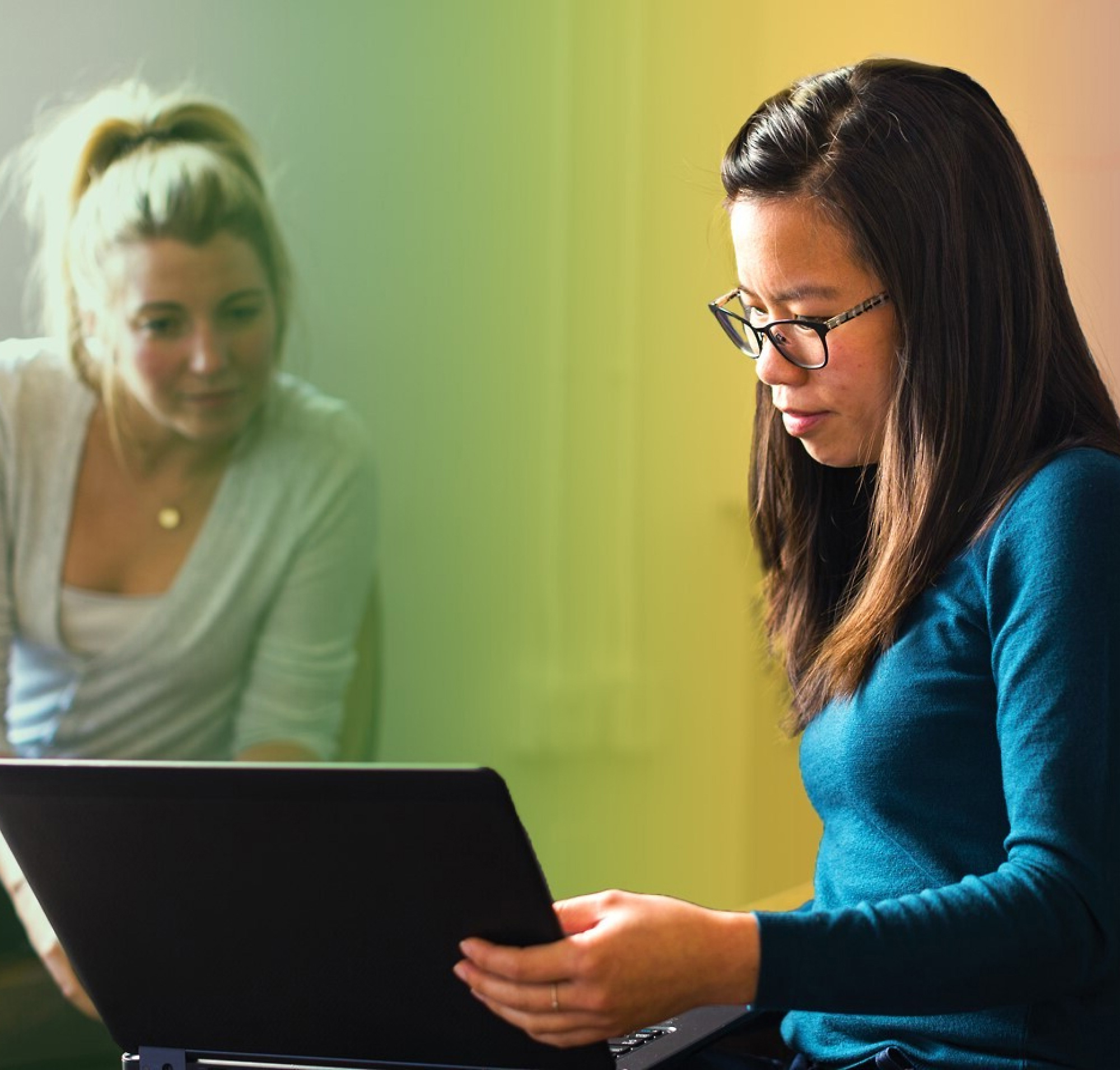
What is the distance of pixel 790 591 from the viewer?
1.22 metres

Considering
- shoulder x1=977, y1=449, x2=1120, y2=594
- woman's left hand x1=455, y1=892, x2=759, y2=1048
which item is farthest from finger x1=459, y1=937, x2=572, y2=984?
shoulder x1=977, y1=449, x2=1120, y2=594

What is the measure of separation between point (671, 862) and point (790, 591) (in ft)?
4.66

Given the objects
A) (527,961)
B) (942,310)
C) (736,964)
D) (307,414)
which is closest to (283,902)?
(527,961)

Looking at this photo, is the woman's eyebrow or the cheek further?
the cheek

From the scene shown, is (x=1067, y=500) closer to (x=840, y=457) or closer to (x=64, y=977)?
(x=840, y=457)

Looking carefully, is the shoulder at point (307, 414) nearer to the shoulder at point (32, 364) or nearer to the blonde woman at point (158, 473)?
the blonde woman at point (158, 473)

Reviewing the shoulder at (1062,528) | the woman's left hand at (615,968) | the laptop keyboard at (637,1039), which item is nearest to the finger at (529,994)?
the woman's left hand at (615,968)

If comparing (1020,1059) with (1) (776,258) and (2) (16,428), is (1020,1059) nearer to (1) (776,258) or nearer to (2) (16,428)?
(1) (776,258)

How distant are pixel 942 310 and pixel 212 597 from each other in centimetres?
131

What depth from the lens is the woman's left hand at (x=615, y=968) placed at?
0.77 metres

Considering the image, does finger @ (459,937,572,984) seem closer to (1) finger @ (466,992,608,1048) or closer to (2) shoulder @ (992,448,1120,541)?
(1) finger @ (466,992,608,1048)

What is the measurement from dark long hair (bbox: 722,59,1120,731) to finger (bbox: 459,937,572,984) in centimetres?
31

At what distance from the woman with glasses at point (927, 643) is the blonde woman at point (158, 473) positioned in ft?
3.56

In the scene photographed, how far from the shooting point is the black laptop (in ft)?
2.50
